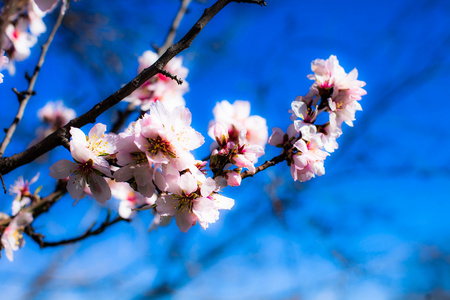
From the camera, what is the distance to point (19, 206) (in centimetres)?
150

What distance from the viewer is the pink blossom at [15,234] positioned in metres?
1.37

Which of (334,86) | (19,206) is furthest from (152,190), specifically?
(19,206)

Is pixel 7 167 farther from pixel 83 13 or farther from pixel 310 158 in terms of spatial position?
pixel 83 13

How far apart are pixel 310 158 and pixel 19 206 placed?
129 centimetres

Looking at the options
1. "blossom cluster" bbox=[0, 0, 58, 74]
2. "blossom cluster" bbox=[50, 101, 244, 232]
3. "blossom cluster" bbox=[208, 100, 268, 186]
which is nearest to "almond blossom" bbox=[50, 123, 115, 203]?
"blossom cluster" bbox=[50, 101, 244, 232]

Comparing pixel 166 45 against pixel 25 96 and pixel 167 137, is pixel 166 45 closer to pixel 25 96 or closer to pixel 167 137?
pixel 25 96

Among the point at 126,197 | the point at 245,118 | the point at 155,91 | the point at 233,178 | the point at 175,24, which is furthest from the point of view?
the point at 175,24

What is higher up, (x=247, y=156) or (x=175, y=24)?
(x=175, y=24)

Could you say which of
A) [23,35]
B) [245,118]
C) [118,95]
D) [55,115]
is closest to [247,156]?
[245,118]

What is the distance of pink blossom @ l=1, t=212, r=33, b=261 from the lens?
1.37 meters

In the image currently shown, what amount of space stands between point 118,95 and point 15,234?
3.19 feet

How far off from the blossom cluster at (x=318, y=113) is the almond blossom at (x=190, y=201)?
0.85 feet

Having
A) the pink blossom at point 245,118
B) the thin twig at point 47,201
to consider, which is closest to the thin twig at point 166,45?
the thin twig at point 47,201

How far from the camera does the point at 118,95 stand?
0.86 m
